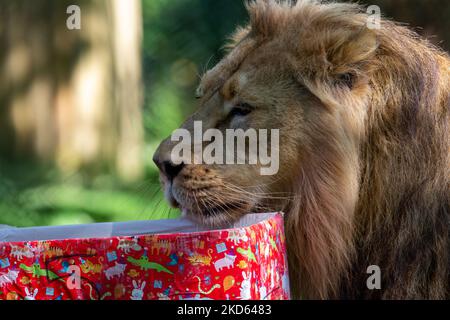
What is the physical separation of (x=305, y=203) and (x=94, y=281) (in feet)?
2.73

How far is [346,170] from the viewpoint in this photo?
290 cm

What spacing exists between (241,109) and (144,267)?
80cm

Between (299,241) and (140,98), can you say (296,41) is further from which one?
(140,98)

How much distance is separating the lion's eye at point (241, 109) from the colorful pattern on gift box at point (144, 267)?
59 centimetres

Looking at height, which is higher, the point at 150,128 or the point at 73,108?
the point at 73,108

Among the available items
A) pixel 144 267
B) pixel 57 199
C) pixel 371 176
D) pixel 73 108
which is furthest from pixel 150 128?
pixel 144 267

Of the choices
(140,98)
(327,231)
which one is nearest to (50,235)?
(327,231)

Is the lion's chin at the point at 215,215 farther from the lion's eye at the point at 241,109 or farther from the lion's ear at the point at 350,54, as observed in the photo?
the lion's ear at the point at 350,54

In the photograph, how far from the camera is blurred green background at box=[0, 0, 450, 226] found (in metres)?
6.62

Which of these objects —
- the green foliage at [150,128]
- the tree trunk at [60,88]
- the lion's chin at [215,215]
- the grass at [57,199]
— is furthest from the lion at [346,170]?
the tree trunk at [60,88]

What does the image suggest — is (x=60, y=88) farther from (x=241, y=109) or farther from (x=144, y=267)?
(x=144, y=267)

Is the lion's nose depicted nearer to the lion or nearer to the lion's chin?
the lion

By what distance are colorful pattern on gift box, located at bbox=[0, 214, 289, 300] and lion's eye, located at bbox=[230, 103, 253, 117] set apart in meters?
0.59

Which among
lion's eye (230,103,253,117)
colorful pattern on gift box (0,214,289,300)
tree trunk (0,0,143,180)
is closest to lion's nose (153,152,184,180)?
lion's eye (230,103,253,117)
